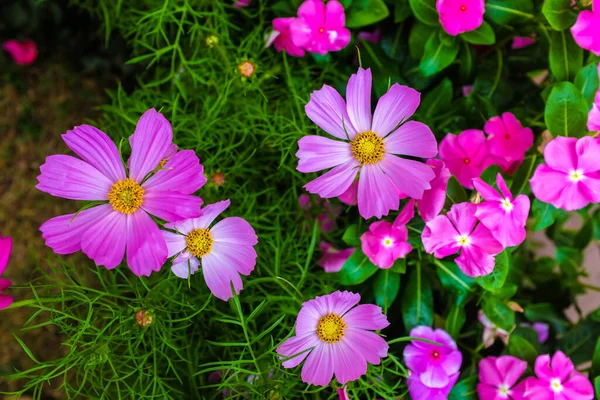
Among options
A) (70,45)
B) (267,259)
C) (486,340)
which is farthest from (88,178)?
(70,45)

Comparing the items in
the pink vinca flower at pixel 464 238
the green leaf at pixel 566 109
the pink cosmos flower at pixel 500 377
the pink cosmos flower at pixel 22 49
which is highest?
the green leaf at pixel 566 109

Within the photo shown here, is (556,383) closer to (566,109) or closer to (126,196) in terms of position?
(566,109)

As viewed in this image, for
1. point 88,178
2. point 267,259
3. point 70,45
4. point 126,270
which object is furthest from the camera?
point 70,45

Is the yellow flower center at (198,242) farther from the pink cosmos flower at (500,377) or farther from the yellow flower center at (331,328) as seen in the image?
the pink cosmos flower at (500,377)

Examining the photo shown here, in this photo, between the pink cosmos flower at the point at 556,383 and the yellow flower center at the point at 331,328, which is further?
the pink cosmos flower at the point at 556,383

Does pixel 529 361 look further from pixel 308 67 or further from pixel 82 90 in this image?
pixel 82 90

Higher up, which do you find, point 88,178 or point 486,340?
point 88,178

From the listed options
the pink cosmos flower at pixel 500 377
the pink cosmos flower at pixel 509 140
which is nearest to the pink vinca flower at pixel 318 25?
the pink cosmos flower at pixel 509 140

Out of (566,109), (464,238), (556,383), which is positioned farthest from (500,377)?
(566,109)
